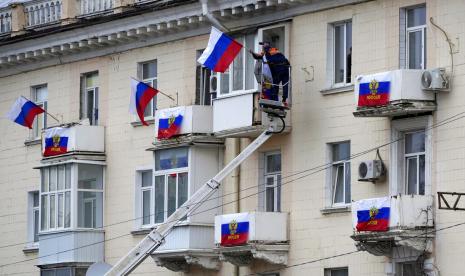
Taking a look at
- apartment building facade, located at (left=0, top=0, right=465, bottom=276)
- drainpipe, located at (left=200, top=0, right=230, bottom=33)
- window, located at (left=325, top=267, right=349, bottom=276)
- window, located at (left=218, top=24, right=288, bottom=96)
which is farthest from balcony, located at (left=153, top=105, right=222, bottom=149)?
window, located at (left=325, top=267, right=349, bottom=276)

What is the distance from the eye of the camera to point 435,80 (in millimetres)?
41250

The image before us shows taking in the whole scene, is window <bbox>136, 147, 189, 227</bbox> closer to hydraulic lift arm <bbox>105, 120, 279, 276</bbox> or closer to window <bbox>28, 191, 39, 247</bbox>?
hydraulic lift arm <bbox>105, 120, 279, 276</bbox>

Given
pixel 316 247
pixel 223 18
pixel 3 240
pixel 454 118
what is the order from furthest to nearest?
pixel 3 240, pixel 223 18, pixel 316 247, pixel 454 118

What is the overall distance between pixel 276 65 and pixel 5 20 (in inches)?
521

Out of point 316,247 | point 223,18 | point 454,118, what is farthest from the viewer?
point 223,18

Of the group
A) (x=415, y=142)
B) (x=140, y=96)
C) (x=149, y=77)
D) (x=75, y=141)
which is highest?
(x=149, y=77)

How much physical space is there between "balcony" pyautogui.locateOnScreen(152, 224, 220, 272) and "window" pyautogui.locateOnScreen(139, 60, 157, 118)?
4.01 meters

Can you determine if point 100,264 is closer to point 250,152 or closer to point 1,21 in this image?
point 250,152

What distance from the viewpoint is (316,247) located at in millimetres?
44406

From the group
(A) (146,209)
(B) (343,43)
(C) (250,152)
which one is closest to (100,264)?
(A) (146,209)

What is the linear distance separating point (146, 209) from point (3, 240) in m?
6.69

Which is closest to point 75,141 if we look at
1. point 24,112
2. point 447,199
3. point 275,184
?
point 24,112

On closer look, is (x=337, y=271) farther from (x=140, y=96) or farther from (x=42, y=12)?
(x=42, y=12)

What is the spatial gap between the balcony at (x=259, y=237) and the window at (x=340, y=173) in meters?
1.47
